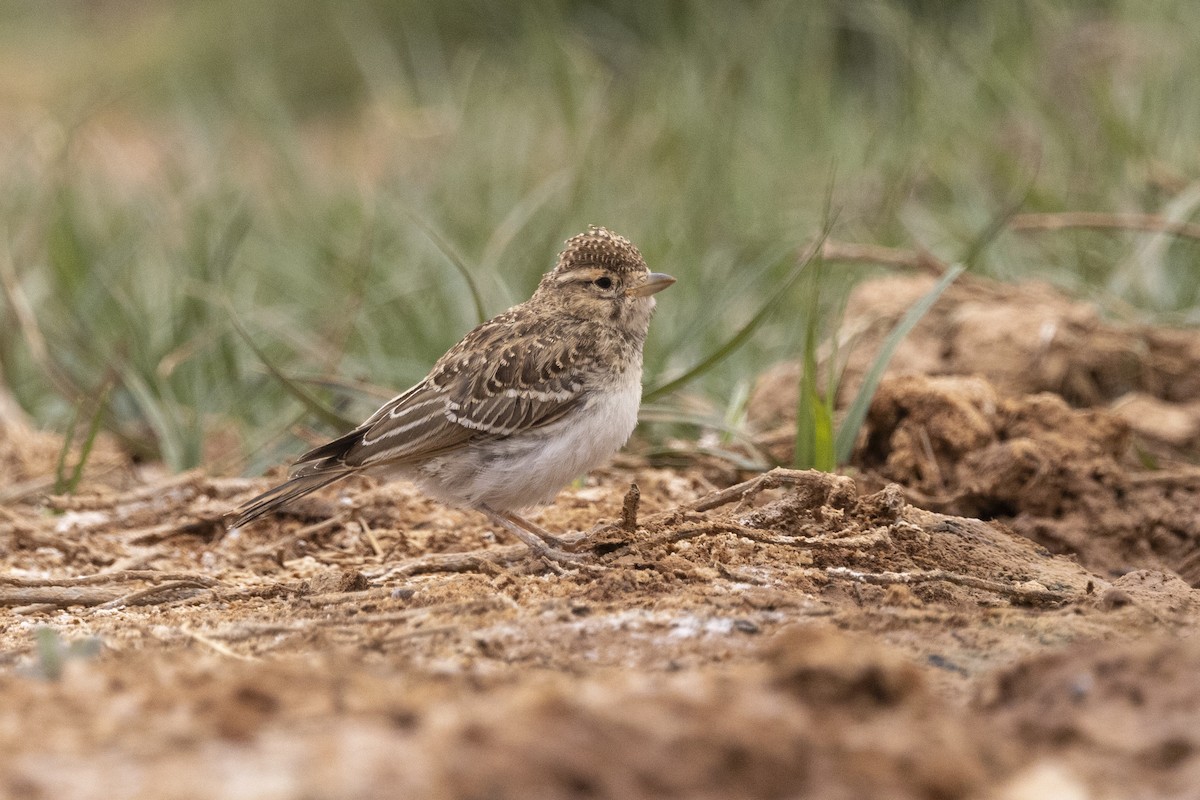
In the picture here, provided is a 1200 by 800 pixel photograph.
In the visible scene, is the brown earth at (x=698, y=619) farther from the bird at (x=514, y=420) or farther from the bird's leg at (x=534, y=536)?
the bird at (x=514, y=420)

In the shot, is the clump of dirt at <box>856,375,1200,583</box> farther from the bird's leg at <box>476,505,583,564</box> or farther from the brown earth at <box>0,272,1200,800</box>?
the bird's leg at <box>476,505,583,564</box>

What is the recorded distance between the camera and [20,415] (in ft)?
20.8

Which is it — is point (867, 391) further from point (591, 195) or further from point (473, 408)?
point (591, 195)

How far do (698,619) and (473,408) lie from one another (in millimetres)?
1493

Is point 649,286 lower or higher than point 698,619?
higher

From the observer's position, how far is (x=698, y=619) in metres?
2.97

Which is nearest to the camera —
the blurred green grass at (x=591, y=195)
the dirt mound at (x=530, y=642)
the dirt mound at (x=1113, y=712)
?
the dirt mound at (x=530, y=642)

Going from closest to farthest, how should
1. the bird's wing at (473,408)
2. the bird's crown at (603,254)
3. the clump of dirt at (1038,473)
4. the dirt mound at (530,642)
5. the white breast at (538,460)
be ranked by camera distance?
1. the dirt mound at (530,642)
2. the white breast at (538,460)
3. the bird's wing at (473,408)
4. the clump of dirt at (1038,473)
5. the bird's crown at (603,254)

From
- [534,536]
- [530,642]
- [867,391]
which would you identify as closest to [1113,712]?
A: [530,642]

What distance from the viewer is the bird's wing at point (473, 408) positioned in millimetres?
4188

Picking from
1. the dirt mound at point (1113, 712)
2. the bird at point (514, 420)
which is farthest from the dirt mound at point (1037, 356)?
the dirt mound at point (1113, 712)

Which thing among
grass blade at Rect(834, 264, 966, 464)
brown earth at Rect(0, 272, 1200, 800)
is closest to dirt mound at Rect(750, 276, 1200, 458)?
brown earth at Rect(0, 272, 1200, 800)

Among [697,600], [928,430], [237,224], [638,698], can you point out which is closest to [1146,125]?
[928,430]

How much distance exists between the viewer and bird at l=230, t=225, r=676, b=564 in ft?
13.4
